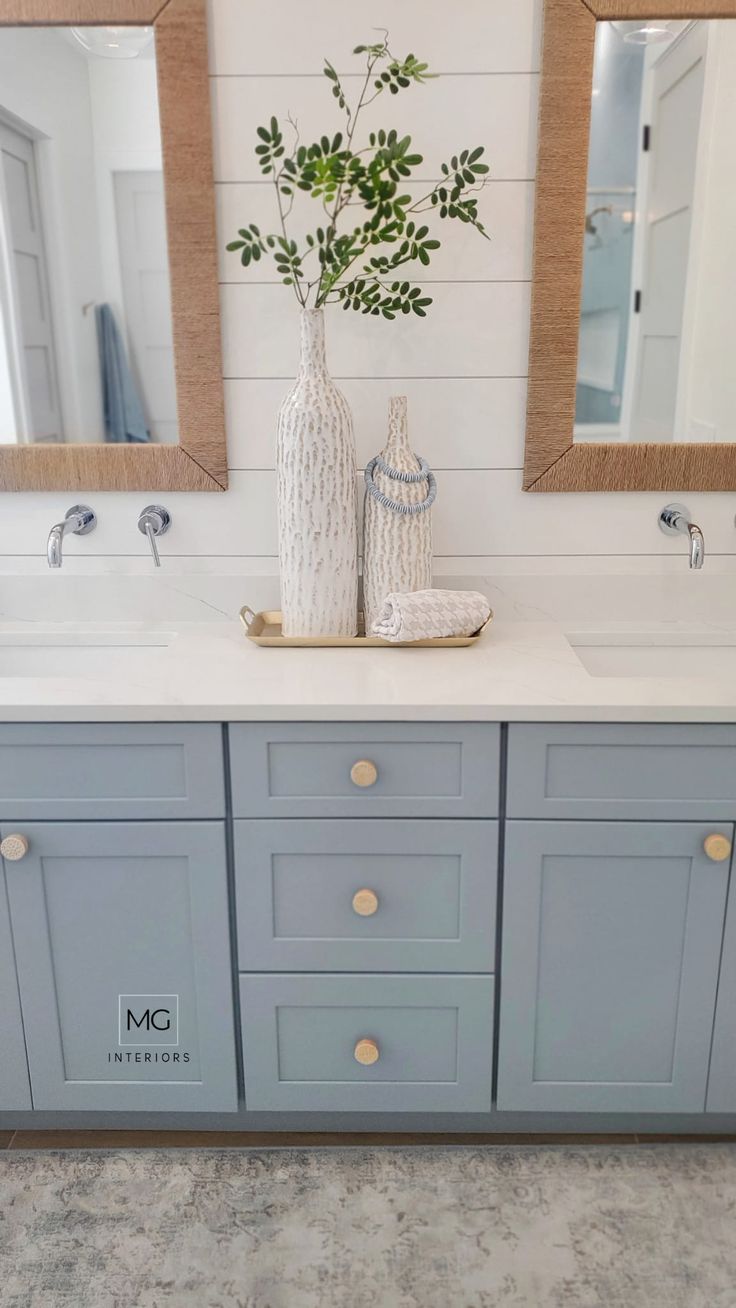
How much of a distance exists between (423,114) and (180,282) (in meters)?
0.51

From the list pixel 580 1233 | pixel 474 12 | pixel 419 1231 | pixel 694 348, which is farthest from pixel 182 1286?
pixel 474 12

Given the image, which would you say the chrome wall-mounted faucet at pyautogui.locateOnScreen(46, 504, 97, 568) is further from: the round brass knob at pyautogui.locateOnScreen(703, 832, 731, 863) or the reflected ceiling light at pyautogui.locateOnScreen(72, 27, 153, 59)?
the round brass knob at pyautogui.locateOnScreen(703, 832, 731, 863)

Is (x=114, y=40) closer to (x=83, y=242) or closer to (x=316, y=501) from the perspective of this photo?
(x=83, y=242)

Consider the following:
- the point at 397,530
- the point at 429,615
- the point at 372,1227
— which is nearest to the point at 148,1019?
the point at 372,1227

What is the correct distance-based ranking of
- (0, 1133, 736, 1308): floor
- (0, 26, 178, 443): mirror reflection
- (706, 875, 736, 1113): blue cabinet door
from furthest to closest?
(0, 26, 178, 443): mirror reflection < (706, 875, 736, 1113): blue cabinet door < (0, 1133, 736, 1308): floor

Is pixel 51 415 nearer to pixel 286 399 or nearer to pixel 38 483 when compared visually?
pixel 38 483

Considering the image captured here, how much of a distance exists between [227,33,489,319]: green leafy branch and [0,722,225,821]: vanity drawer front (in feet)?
2.47

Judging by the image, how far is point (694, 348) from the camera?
178 cm

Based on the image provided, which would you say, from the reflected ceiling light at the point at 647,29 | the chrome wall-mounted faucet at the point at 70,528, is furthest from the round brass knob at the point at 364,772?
the reflected ceiling light at the point at 647,29

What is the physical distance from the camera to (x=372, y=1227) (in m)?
1.53

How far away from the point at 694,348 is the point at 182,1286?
177cm

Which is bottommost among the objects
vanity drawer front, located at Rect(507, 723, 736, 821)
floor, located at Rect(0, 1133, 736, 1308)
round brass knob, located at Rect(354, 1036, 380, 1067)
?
floor, located at Rect(0, 1133, 736, 1308)

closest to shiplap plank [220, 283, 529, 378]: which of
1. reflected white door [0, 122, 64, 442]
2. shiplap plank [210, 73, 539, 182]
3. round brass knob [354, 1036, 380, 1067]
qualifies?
shiplap plank [210, 73, 539, 182]

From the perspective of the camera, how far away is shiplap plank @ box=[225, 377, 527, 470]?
1.79 meters
